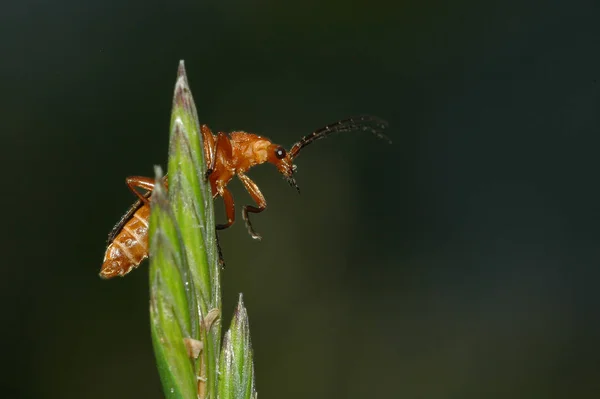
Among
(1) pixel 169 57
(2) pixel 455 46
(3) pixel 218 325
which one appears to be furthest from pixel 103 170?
(3) pixel 218 325

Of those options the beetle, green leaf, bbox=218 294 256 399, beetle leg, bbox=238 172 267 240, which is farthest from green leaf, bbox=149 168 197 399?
beetle leg, bbox=238 172 267 240

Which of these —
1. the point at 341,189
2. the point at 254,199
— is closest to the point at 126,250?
the point at 254,199

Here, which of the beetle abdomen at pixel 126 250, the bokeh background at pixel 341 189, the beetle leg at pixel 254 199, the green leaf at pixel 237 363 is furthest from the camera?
the bokeh background at pixel 341 189

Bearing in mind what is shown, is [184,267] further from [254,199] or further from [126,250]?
[254,199]

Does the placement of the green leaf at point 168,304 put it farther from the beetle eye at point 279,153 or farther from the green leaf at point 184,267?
the beetle eye at point 279,153

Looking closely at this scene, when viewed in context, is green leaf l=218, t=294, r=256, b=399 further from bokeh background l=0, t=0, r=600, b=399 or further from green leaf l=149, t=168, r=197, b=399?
bokeh background l=0, t=0, r=600, b=399

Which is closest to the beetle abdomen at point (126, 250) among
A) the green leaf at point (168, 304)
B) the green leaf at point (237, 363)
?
the green leaf at point (237, 363)
